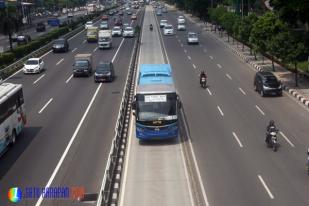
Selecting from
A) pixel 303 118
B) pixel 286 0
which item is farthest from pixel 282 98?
pixel 286 0

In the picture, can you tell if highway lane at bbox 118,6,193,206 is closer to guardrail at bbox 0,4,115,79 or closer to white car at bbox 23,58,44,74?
white car at bbox 23,58,44,74

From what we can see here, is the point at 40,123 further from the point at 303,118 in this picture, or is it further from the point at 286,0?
the point at 286,0

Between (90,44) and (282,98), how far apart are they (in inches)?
1768

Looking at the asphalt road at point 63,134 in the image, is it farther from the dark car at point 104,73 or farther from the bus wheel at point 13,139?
the dark car at point 104,73

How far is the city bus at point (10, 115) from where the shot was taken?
80.0 ft

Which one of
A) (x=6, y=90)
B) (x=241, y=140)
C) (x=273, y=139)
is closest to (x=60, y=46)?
(x=6, y=90)

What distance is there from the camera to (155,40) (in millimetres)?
79438

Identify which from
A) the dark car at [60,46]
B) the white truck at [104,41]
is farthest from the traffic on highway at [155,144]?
the white truck at [104,41]

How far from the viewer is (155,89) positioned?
26484 millimetres

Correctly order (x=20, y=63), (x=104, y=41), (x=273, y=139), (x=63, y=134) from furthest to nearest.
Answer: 1. (x=104, y=41)
2. (x=20, y=63)
3. (x=63, y=134)
4. (x=273, y=139)

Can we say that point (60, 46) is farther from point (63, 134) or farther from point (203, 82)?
point (63, 134)

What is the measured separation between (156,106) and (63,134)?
5.84 meters

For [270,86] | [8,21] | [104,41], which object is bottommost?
[270,86]

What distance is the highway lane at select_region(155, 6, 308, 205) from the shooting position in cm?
1983
